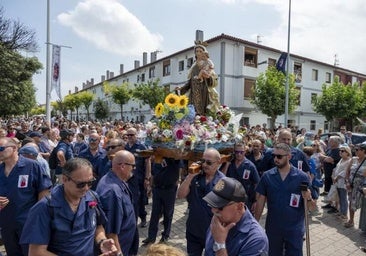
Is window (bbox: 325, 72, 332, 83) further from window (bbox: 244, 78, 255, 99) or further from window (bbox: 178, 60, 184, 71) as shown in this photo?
window (bbox: 178, 60, 184, 71)

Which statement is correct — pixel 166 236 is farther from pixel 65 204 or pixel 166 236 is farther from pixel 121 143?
pixel 65 204

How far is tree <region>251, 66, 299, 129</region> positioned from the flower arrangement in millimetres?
22339

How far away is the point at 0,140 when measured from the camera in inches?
167

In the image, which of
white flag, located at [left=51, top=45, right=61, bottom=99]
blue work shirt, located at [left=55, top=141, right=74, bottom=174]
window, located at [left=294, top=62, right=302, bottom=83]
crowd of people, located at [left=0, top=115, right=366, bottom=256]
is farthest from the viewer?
window, located at [left=294, top=62, right=302, bottom=83]

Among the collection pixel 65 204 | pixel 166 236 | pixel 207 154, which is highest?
pixel 207 154

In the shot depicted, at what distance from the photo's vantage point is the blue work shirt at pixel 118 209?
3248mm

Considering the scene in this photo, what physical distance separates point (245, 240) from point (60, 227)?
1516 millimetres

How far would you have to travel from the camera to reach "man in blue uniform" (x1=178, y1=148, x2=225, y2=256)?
4.03m

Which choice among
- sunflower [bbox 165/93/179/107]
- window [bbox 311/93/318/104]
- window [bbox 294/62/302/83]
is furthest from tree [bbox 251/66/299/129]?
sunflower [bbox 165/93/179/107]

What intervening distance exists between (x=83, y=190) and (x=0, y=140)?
2164 mm

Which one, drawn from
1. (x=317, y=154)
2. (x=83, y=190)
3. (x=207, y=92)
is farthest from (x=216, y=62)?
(x=83, y=190)

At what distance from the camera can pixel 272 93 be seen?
27.3 metres

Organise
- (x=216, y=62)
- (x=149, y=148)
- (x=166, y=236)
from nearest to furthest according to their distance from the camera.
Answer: (x=166, y=236), (x=149, y=148), (x=216, y=62)

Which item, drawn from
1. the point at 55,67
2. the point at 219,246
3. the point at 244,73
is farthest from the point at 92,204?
the point at 244,73
